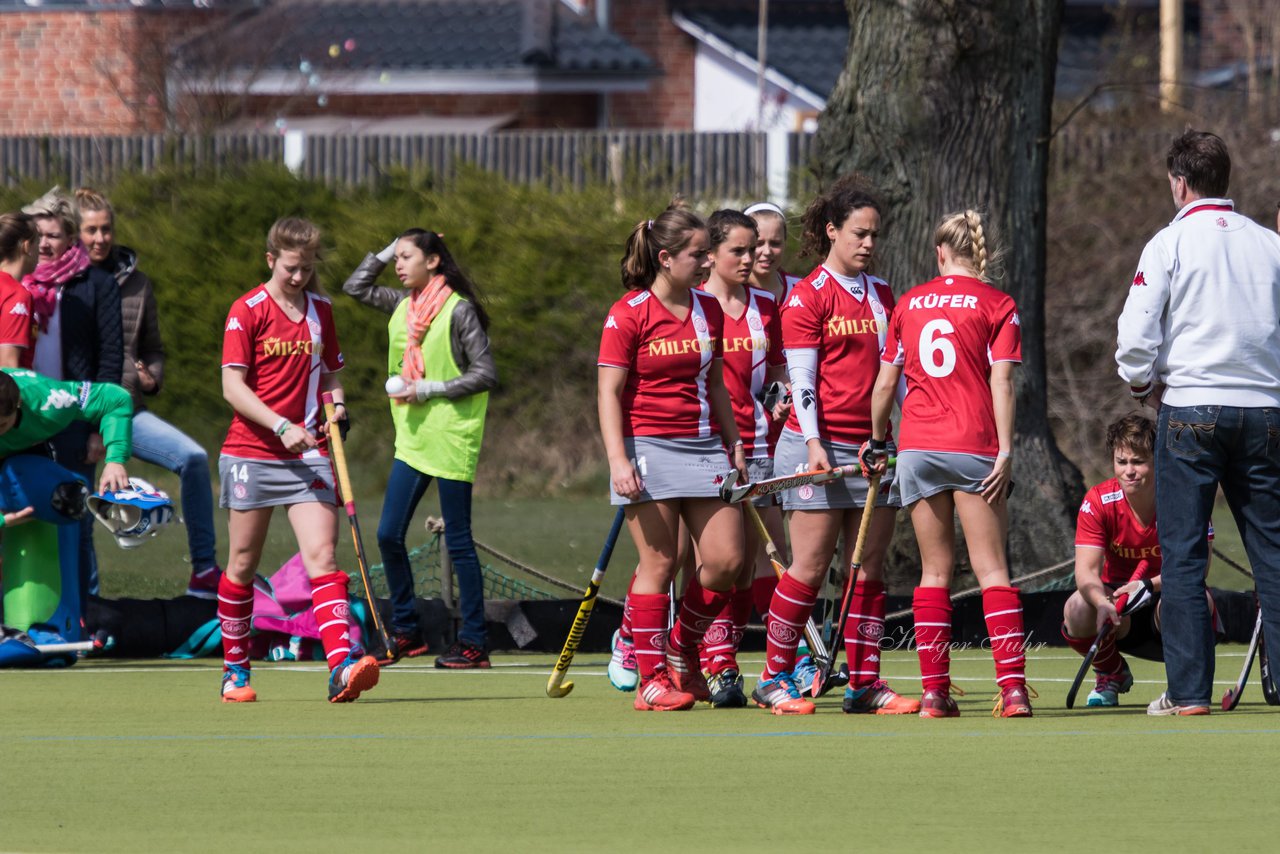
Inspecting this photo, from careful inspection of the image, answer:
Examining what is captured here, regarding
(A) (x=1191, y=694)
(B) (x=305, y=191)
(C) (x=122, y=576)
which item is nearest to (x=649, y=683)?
(A) (x=1191, y=694)

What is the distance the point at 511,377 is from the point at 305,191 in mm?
2686

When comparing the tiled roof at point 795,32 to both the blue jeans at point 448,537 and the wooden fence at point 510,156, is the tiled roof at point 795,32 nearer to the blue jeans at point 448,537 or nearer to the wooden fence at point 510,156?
the wooden fence at point 510,156

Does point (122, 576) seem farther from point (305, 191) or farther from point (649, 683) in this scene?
point (305, 191)

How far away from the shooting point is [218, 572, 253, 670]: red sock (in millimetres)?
8352

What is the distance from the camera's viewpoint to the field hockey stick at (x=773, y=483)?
770 cm

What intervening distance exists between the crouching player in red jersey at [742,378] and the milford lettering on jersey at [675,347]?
20.8 inches

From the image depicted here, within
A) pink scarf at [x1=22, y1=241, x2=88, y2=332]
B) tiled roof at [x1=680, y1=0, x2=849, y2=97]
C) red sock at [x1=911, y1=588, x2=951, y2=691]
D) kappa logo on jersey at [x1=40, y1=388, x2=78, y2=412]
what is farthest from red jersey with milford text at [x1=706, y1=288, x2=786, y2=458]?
tiled roof at [x1=680, y1=0, x2=849, y2=97]

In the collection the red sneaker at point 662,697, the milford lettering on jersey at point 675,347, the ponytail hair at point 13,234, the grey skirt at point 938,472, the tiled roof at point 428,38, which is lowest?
the red sneaker at point 662,697

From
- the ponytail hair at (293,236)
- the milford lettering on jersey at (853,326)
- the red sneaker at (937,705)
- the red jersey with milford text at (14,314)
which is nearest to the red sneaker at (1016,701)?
the red sneaker at (937,705)

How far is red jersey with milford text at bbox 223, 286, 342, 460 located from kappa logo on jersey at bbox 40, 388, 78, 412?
1.85 meters

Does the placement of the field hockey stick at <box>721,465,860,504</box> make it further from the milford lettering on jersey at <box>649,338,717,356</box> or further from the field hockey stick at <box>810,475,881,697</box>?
the milford lettering on jersey at <box>649,338,717,356</box>

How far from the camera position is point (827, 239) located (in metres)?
8.25

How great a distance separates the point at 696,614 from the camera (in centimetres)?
821

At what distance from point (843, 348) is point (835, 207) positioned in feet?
1.74
